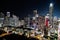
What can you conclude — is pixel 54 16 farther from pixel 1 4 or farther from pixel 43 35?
pixel 1 4

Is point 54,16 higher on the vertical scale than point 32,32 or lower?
higher

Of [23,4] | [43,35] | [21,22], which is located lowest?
[43,35]

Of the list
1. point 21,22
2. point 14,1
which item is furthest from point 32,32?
point 14,1

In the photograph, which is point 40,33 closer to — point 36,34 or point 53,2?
point 36,34

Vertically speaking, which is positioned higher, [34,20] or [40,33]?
[34,20]

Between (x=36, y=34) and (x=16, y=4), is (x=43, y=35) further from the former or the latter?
(x=16, y=4)

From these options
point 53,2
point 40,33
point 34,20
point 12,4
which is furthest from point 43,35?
point 12,4

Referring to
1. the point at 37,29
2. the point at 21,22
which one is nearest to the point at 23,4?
the point at 21,22
